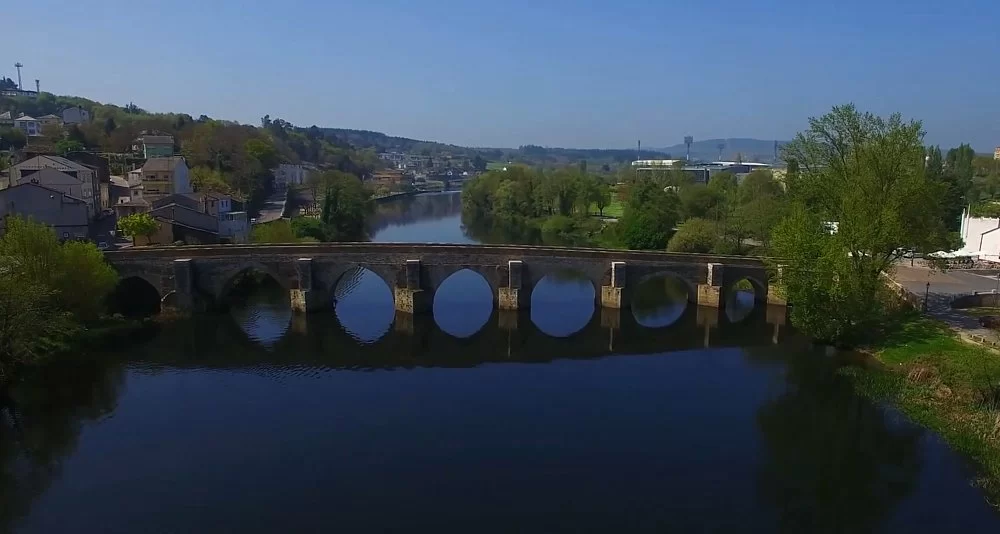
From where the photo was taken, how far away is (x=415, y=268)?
36.8 meters

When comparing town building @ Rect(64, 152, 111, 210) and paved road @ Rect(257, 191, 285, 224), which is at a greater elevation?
town building @ Rect(64, 152, 111, 210)

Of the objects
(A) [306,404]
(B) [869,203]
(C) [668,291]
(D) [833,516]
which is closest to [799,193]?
(B) [869,203]

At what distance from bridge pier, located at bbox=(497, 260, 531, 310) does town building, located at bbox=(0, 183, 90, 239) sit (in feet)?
84.5

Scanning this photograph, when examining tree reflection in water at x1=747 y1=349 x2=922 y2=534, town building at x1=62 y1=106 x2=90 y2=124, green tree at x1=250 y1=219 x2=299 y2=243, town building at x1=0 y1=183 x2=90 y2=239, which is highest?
town building at x1=62 y1=106 x2=90 y2=124

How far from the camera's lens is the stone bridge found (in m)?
36.4

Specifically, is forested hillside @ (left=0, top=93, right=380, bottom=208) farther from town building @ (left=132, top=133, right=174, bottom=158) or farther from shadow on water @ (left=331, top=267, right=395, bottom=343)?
shadow on water @ (left=331, top=267, right=395, bottom=343)

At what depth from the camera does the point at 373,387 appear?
26.8 meters

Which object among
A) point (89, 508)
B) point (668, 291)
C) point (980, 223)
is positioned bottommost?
point (89, 508)

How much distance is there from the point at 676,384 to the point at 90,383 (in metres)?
21.8

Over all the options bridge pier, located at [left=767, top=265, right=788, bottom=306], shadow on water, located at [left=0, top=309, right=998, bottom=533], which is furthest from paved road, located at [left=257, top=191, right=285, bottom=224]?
bridge pier, located at [left=767, top=265, right=788, bottom=306]

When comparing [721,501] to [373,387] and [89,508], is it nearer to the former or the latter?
[373,387]

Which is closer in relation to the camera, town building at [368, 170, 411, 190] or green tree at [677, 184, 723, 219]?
green tree at [677, 184, 723, 219]

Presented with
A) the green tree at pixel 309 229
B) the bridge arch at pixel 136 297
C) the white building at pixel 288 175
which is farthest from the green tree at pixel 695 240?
the white building at pixel 288 175

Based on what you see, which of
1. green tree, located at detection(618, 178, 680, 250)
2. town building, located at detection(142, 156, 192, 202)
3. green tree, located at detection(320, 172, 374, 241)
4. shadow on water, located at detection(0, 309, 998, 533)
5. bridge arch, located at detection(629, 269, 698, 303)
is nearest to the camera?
shadow on water, located at detection(0, 309, 998, 533)
